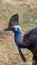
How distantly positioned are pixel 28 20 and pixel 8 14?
556 mm

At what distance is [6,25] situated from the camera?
8.02m

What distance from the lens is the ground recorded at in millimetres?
6560

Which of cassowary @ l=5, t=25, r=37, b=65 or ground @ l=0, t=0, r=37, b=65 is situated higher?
cassowary @ l=5, t=25, r=37, b=65

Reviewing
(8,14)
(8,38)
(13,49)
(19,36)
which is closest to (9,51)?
(13,49)

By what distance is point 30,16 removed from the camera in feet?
29.8

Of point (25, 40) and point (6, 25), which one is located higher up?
point (25, 40)

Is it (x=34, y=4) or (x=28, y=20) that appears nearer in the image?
(x=28, y=20)

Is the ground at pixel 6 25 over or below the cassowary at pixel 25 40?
below

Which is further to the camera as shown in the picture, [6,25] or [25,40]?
[6,25]

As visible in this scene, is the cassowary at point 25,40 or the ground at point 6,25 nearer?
the cassowary at point 25,40

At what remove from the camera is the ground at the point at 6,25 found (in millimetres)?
6560

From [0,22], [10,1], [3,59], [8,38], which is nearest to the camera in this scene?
[3,59]

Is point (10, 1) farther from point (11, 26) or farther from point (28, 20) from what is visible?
point (11, 26)

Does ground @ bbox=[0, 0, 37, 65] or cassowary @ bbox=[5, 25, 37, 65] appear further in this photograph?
ground @ bbox=[0, 0, 37, 65]
